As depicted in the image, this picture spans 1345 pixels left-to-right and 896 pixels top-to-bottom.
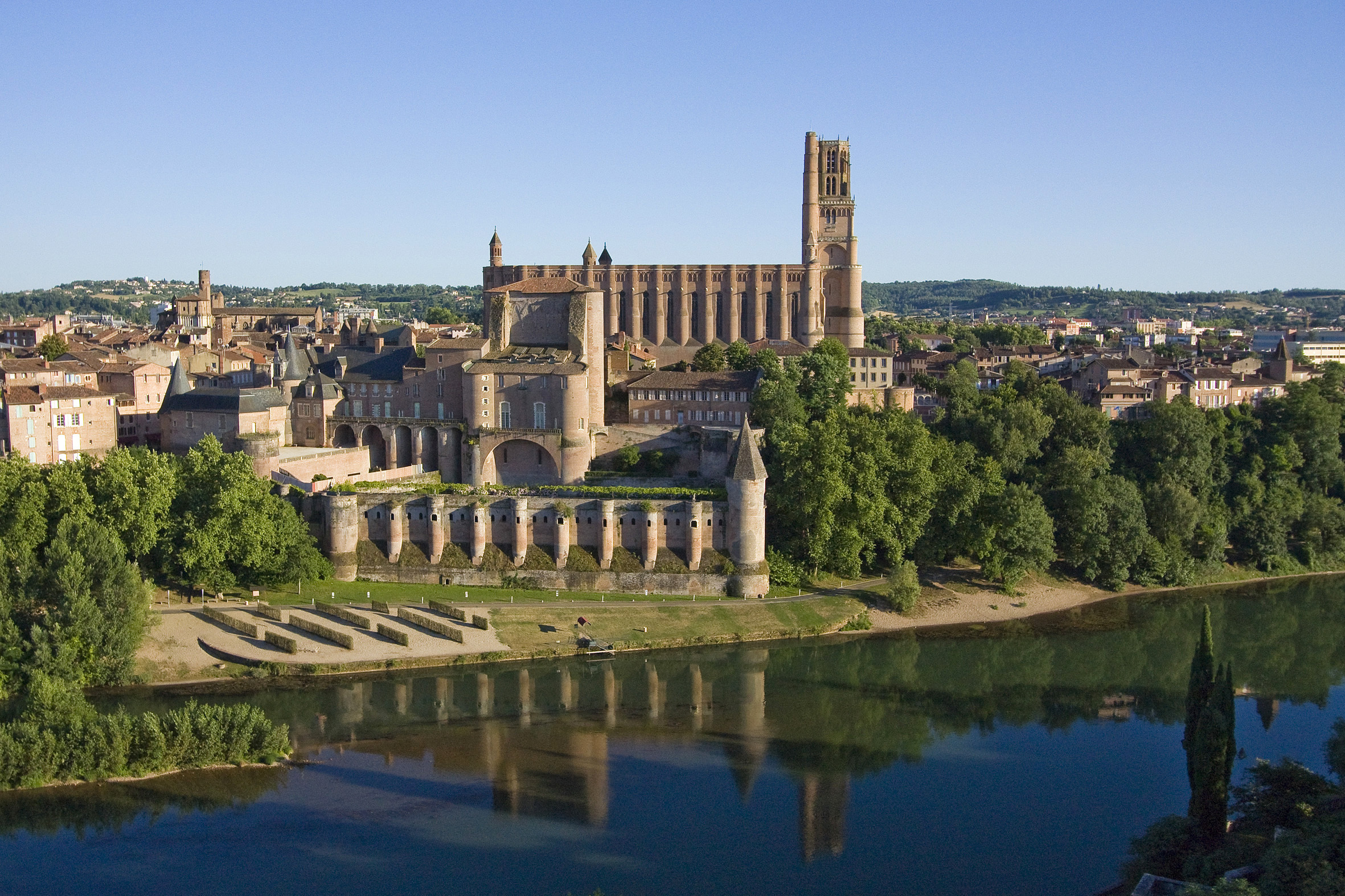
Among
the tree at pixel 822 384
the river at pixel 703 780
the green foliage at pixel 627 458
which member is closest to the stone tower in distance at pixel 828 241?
the tree at pixel 822 384

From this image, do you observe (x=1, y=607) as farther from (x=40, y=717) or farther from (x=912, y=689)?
(x=912, y=689)

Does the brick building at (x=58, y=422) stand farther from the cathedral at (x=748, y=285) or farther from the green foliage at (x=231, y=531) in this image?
the cathedral at (x=748, y=285)

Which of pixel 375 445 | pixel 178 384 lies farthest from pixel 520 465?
pixel 178 384

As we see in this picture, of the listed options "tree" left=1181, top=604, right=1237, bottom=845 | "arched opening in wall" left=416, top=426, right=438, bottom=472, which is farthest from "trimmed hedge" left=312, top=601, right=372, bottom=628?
"tree" left=1181, top=604, right=1237, bottom=845

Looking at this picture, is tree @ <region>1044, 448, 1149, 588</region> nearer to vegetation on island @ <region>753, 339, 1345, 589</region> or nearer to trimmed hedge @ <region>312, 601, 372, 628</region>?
vegetation on island @ <region>753, 339, 1345, 589</region>

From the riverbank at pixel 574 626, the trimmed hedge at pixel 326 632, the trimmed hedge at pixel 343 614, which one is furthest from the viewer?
the trimmed hedge at pixel 343 614

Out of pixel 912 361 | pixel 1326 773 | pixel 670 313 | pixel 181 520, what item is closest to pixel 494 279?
pixel 670 313
